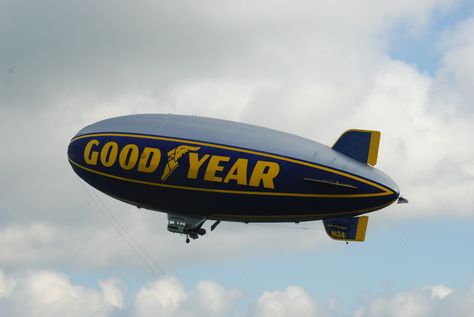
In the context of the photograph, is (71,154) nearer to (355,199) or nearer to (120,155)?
(120,155)

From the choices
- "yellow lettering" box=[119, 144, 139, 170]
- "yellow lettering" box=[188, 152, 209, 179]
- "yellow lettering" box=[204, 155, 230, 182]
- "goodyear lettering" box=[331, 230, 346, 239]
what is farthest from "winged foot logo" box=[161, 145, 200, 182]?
"goodyear lettering" box=[331, 230, 346, 239]

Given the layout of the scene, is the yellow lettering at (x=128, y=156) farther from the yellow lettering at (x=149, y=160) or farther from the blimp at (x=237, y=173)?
the yellow lettering at (x=149, y=160)

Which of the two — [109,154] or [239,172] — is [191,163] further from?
[109,154]

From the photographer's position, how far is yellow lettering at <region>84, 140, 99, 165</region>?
80312 millimetres

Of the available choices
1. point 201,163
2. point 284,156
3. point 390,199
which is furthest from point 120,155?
point 390,199

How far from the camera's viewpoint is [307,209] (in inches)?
2876

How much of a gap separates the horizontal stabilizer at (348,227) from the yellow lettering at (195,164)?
922 cm

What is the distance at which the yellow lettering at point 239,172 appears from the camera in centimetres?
7338

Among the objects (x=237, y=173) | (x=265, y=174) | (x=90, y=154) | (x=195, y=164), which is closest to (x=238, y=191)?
(x=237, y=173)

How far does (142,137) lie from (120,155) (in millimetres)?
2000

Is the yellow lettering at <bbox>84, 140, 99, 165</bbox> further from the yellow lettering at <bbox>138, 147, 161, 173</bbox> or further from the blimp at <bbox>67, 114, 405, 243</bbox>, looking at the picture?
the yellow lettering at <bbox>138, 147, 161, 173</bbox>

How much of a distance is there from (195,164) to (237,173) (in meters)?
3.29

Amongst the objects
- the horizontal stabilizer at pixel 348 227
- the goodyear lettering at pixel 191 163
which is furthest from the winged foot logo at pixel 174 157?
the horizontal stabilizer at pixel 348 227

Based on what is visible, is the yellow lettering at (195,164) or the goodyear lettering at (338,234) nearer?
the yellow lettering at (195,164)
